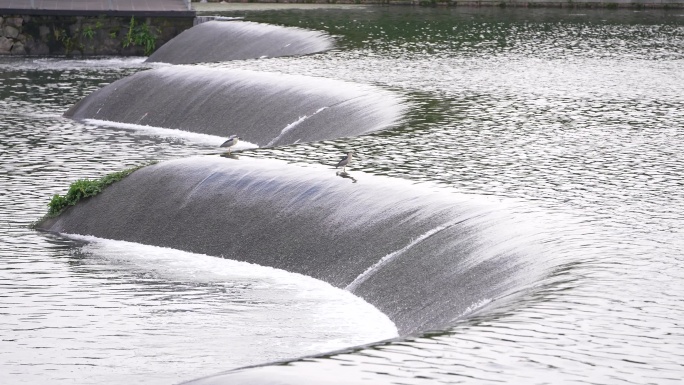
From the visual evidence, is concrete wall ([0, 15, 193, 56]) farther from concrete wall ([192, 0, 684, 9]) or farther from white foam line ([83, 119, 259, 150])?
white foam line ([83, 119, 259, 150])

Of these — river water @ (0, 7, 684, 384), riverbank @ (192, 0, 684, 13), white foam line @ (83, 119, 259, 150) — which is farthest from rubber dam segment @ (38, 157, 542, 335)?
riverbank @ (192, 0, 684, 13)

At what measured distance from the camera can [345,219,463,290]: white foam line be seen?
12305mm

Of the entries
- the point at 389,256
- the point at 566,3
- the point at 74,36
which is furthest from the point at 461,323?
the point at 566,3

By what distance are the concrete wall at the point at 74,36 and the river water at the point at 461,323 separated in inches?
432

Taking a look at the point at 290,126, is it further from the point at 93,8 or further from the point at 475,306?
the point at 93,8

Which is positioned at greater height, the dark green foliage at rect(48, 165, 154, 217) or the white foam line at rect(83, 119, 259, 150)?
the dark green foliage at rect(48, 165, 154, 217)

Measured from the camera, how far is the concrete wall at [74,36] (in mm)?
35531

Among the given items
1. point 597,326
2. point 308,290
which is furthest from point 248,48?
point 597,326

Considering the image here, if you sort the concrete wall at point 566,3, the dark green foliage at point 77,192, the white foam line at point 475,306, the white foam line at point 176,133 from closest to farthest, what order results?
the white foam line at point 475,306 < the dark green foliage at point 77,192 < the white foam line at point 176,133 < the concrete wall at point 566,3

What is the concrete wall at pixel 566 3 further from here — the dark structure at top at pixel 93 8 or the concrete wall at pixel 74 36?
the concrete wall at pixel 74 36

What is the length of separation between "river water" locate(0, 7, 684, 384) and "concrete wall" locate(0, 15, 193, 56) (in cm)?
1098

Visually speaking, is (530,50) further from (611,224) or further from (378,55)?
(611,224)

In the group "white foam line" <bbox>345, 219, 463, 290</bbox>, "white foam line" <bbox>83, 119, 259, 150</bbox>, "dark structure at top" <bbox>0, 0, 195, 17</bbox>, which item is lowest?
"white foam line" <bbox>83, 119, 259, 150</bbox>

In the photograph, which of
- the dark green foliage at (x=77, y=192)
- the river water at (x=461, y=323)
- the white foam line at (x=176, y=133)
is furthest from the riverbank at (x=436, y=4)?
the dark green foliage at (x=77, y=192)
